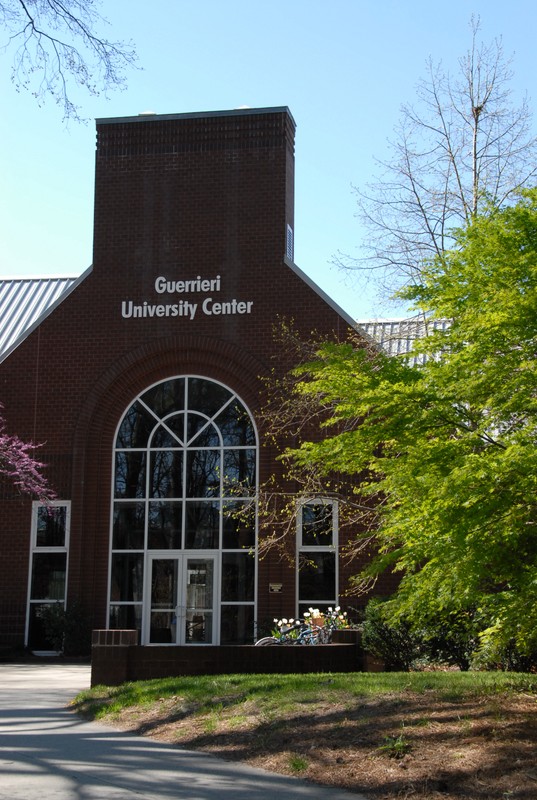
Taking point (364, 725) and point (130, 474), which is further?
point (130, 474)

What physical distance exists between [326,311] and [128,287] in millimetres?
5272

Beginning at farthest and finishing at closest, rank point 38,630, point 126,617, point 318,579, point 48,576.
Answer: point 48,576 < point 38,630 < point 126,617 < point 318,579

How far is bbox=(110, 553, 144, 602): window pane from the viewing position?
2522 centimetres

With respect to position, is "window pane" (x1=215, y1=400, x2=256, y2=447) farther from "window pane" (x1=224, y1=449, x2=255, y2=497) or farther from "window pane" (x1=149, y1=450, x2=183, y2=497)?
"window pane" (x1=149, y1=450, x2=183, y2=497)

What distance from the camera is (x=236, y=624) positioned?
2462cm

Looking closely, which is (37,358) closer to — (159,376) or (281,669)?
(159,376)

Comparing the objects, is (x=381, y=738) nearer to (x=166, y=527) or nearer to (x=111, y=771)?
(x=111, y=771)

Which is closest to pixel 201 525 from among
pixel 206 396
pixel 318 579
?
pixel 318 579

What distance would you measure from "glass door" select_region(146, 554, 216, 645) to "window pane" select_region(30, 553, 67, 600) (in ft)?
7.26

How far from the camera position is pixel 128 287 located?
87.5 ft

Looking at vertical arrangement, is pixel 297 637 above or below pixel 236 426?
below

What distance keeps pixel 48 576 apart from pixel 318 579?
6.78m

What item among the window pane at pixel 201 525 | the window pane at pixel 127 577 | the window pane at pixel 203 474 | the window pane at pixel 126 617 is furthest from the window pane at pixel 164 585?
the window pane at pixel 203 474

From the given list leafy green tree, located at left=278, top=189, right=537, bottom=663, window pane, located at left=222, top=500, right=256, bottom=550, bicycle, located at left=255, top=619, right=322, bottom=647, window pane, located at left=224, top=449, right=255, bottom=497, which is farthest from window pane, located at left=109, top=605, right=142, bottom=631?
leafy green tree, located at left=278, top=189, right=537, bottom=663
